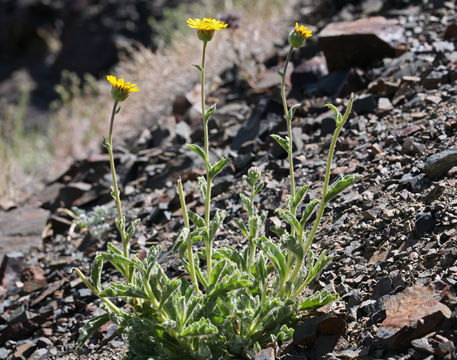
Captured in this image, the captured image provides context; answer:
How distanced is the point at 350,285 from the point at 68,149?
5.36m

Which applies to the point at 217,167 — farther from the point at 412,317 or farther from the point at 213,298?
the point at 412,317

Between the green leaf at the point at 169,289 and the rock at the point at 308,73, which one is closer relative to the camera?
the green leaf at the point at 169,289

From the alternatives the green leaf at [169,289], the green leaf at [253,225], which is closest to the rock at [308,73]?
the green leaf at [253,225]

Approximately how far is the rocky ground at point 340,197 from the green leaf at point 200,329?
0.25 m

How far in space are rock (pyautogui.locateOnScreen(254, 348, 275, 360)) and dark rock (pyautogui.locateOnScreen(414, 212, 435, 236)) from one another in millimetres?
910

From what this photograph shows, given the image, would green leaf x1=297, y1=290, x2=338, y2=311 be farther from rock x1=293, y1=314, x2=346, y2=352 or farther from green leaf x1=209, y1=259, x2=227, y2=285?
green leaf x1=209, y1=259, x2=227, y2=285

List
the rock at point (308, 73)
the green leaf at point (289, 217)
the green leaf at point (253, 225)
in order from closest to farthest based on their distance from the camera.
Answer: the green leaf at point (289, 217)
the green leaf at point (253, 225)
the rock at point (308, 73)

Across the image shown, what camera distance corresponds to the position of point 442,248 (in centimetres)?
256

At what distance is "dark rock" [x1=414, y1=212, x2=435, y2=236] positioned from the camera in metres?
2.72

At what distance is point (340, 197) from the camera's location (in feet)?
11.1

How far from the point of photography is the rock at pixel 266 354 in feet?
7.61

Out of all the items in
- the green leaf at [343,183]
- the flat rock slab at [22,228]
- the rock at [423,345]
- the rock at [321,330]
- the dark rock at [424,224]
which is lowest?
the flat rock slab at [22,228]

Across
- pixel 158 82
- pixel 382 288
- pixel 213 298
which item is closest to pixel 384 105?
pixel 382 288

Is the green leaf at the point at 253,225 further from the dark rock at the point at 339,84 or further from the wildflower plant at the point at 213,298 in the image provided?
the dark rock at the point at 339,84
